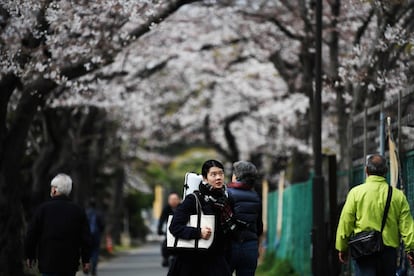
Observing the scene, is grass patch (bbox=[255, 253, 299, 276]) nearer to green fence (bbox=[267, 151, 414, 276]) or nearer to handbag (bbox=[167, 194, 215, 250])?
green fence (bbox=[267, 151, 414, 276])

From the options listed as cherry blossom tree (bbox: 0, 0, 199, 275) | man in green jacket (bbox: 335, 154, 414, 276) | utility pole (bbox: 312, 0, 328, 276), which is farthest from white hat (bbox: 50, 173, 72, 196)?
utility pole (bbox: 312, 0, 328, 276)

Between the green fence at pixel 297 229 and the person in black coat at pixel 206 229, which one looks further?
the green fence at pixel 297 229

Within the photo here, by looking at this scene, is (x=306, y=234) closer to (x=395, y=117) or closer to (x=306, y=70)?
(x=306, y=70)

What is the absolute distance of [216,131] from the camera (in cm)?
4250

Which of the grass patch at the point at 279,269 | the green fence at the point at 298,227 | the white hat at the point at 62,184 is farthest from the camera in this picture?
the grass patch at the point at 279,269

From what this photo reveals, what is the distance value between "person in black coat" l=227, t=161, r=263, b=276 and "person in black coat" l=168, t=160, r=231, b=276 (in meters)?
1.62

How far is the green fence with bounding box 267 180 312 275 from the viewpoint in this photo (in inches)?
776

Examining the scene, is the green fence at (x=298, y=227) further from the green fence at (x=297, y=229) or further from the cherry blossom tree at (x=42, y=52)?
the cherry blossom tree at (x=42, y=52)

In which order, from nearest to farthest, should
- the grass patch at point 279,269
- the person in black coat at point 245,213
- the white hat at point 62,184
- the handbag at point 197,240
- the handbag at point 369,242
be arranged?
the handbag at point 197,240, the handbag at point 369,242, the white hat at point 62,184, the person in black coat at point 245,213, the grass patch at point 279,269

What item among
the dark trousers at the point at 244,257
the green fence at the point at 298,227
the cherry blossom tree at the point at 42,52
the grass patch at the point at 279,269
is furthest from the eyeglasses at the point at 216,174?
the grass patch at the point at 279,269

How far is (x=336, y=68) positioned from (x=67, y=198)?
11599 millimetres

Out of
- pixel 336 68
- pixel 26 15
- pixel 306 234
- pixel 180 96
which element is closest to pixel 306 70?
pixel 336 68

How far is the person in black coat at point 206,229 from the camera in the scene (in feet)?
30.5

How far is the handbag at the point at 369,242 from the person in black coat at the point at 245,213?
1437mm
